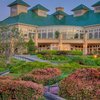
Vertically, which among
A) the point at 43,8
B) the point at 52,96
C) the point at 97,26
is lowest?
the point at 52,96

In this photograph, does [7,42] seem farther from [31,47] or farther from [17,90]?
[31,47]

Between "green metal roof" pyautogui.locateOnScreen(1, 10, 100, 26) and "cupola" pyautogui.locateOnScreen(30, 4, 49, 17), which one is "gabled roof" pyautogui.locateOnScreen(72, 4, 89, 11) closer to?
"green metal roof" pyautogui.locateOnScreen(1, 10, 100, 26)

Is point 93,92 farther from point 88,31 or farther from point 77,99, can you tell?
point 88,31

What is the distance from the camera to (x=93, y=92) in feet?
34.2

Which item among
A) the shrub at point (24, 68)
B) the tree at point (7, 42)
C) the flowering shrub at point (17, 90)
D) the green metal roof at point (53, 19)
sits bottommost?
the shrub at point (24, 68)

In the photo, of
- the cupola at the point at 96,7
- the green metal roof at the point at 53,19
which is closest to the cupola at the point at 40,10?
the green metal roof at the point at 53,19

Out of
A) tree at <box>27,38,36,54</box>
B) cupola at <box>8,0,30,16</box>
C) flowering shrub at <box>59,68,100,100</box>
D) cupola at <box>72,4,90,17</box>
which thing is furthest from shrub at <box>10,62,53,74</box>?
cupola at <box>8,0,30,16</box>

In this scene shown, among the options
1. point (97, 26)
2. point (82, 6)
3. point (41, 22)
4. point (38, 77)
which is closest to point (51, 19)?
point (41, 22)

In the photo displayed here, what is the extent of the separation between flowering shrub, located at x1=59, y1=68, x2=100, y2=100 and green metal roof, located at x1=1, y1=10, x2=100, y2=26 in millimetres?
50190

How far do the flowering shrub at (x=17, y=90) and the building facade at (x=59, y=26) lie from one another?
46325 mm

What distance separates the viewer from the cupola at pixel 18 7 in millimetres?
67938

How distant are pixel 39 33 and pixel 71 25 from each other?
21.6 feet

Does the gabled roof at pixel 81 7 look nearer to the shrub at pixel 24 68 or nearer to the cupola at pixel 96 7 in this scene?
the cupola at pixel 96 7

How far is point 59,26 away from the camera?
64938 millimetres
